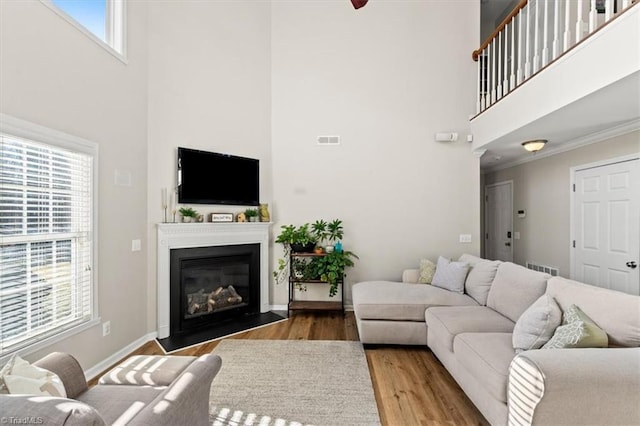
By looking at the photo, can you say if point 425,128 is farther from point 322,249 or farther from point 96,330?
point 96,330

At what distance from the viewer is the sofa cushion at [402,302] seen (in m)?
3.06

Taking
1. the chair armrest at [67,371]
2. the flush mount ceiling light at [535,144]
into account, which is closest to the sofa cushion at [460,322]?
the flush mount ceiling light at [535,144]

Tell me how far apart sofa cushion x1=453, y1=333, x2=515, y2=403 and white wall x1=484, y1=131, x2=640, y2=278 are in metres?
2.76

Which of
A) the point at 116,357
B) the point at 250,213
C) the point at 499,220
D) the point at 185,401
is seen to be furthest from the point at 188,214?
the point at 499,220

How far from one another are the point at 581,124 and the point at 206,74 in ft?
14.0

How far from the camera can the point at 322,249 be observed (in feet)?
14.0

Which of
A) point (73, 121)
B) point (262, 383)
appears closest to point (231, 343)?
point (262, 383)

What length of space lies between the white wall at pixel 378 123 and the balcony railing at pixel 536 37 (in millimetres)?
444

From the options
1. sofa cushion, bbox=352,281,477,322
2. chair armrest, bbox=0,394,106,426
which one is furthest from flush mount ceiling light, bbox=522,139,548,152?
chair armrest, bbox=0,394,106,426

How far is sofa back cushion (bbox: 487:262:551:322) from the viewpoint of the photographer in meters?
2.40

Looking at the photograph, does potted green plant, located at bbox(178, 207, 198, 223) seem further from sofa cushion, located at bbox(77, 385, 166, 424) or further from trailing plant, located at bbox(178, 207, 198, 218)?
sofa cushion, located at bbox(77, 385, 166, 424)

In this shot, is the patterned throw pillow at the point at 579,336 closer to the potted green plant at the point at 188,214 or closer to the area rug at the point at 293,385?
the area rug at the point at 293,385

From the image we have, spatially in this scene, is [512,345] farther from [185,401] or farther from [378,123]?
[378,123]

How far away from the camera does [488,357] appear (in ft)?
6.23
